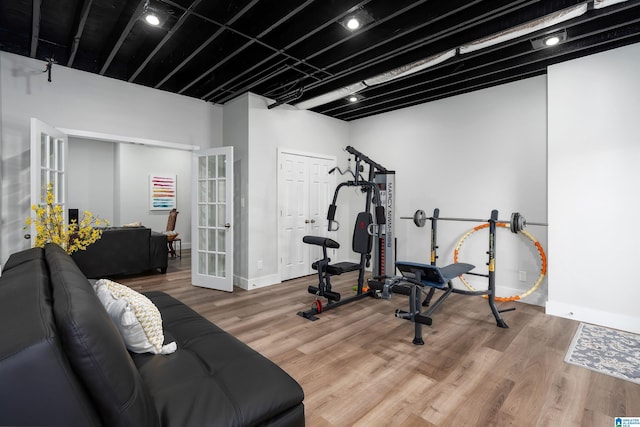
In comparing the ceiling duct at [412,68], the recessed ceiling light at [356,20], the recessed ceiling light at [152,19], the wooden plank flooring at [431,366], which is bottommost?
the wooden plank flooring at [431,366]

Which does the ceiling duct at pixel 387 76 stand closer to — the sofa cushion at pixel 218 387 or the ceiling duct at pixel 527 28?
the ceiling duct at pixel 527 28

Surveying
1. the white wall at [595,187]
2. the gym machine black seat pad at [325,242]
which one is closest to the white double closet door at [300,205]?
the gym machine black seat pad at [325,242]

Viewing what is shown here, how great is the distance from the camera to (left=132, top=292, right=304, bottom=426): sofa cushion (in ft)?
3.80

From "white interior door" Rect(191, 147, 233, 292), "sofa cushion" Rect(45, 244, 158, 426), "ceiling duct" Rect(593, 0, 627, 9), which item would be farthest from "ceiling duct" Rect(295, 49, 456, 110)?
"sofa cushion" Rect(45, 244, 158, 426)

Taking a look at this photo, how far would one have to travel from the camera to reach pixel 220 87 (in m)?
4.39

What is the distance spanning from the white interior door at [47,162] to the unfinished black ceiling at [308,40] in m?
0.89

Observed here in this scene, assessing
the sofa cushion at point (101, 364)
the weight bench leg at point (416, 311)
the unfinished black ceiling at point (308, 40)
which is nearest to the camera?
the sofa cushion at point (101, 364)

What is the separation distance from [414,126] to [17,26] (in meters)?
5.01

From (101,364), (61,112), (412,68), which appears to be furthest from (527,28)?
(61,112)

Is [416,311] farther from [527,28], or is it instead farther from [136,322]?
[527,28]

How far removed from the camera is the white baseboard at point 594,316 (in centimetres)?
315

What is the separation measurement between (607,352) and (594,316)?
80cm

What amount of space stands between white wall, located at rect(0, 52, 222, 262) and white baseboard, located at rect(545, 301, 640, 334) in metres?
5.46

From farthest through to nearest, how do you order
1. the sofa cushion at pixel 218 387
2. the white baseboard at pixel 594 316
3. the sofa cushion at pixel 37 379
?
the white baseboard at pixel 594 316, the sofa cushion at pixel 218 387, the sofa cushion at pixel 37 379
